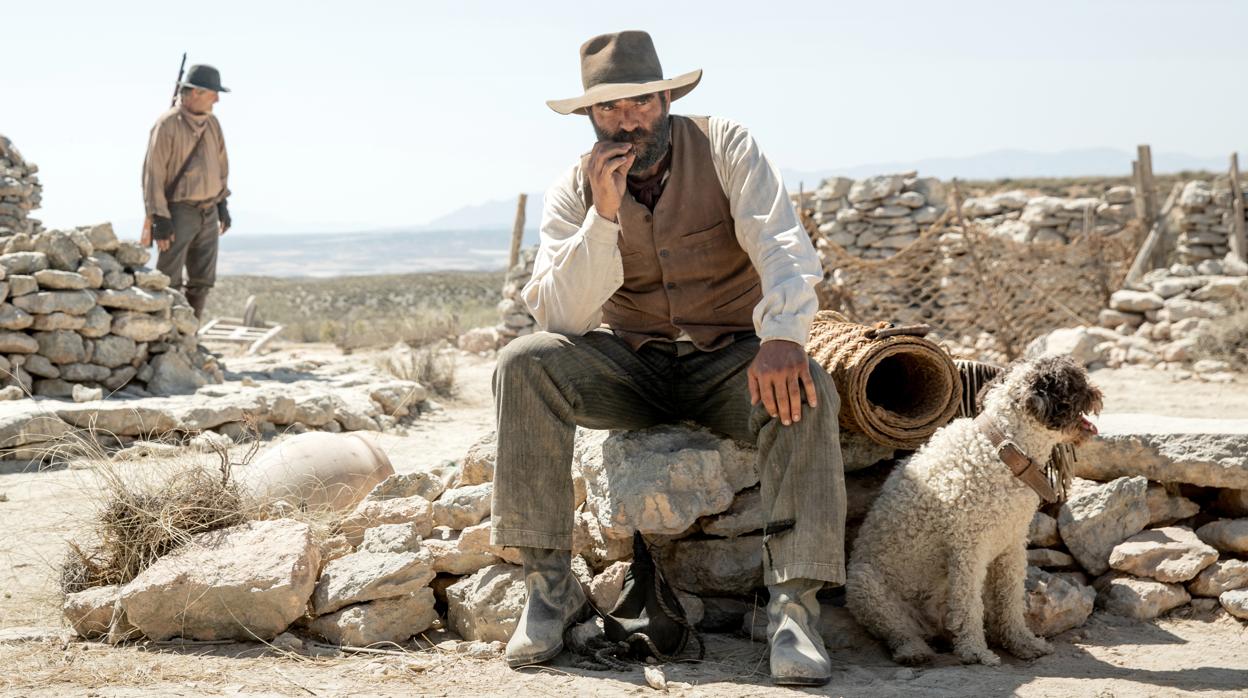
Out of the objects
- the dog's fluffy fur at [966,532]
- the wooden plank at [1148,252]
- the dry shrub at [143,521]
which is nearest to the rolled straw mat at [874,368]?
the dog's fluffy fur at [966,532]

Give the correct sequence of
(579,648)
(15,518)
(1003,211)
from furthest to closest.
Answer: (1003,211)
(15,518)
(579,648)

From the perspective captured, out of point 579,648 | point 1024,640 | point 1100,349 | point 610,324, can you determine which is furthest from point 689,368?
point 1100,349

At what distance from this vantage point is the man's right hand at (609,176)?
11.3 ft

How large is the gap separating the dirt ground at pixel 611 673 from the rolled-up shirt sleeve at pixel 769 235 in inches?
41.5

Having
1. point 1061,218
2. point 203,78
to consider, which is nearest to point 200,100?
point 203,78

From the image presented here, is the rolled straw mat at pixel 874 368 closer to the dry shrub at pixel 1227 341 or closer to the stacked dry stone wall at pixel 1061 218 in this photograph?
the dry shrub at pixel 1227 341

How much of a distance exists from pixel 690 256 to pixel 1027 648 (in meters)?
1.74

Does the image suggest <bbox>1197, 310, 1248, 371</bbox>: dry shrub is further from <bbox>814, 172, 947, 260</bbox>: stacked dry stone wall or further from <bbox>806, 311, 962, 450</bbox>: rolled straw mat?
<bbox>806, 311, 962, 450</bbox>: rolled straw mat

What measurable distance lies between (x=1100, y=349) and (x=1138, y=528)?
24.6ft

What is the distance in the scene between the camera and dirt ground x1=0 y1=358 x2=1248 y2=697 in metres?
3.04

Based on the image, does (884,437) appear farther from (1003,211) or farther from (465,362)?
(1003,211)

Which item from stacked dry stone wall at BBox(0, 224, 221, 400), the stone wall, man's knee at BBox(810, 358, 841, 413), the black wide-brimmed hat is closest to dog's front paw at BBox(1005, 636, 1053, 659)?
man's knee at BBox(810, 358, 841, 413)

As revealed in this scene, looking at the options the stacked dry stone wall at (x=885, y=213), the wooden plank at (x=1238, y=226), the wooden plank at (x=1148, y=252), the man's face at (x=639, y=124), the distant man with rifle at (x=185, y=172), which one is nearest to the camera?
the man's face at (x=639, y=124)

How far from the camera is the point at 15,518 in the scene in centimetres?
546
